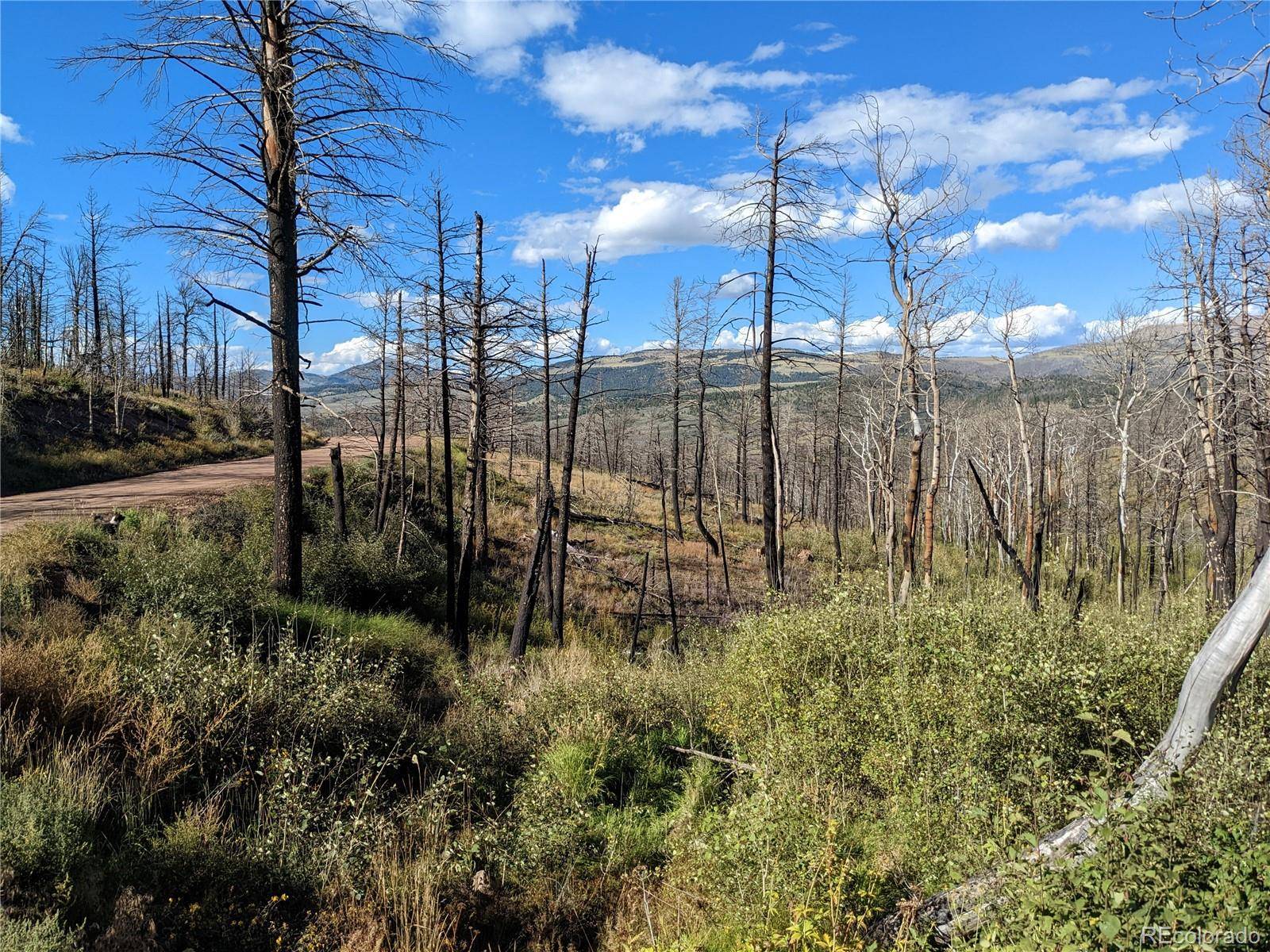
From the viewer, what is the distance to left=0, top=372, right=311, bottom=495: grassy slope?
17981 millimetres

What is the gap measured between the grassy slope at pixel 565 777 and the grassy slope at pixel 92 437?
12541 millimetres

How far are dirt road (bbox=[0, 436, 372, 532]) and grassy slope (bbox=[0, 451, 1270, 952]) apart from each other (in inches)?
161

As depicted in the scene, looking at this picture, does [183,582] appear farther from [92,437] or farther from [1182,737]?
[92,437]

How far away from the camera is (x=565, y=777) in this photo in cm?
677

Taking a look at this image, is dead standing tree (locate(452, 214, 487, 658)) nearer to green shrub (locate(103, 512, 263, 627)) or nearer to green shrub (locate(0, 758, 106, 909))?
green shrub (locate(103, 512, 263, 627))

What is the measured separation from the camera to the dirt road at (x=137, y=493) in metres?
11.7

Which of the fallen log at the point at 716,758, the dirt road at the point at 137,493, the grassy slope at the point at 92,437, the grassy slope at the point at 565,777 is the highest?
the grassy slope at the point at 92,437

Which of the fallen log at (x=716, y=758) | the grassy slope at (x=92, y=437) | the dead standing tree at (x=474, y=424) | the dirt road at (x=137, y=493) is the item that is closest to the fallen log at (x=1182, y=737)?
the fallen log at (x=716, y=758)

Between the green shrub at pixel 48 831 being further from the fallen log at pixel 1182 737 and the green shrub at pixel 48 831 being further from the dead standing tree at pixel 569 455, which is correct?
the dead standing tree at pixel 569 455

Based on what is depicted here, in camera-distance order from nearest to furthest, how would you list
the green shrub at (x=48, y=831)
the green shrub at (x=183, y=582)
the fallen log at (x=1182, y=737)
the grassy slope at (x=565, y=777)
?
1. the green shrub at (x=48, y=831)
2. the grassy slope at (x=565, y=777)
3. the fallen log at (x=1182, y=737)
4. the green shrub at (x=183, y=582)

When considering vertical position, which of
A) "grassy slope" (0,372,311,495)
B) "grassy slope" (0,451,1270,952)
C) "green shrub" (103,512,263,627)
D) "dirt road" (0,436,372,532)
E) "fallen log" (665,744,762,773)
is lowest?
"fallen log" (665,744,762,773)

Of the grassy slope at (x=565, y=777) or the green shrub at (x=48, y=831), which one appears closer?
the green shrub at (x=48, y=831)

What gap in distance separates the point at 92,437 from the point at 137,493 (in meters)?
9.51

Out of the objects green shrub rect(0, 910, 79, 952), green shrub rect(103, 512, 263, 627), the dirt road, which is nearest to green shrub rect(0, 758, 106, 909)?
green shrub rect(0, 910, 79, 952)
